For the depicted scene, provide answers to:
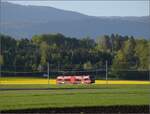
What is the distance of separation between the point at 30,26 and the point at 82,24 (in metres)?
28.0

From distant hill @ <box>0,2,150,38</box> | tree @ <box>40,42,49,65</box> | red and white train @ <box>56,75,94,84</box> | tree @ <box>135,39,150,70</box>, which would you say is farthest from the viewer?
distant hill @ <box>0,2,150,38</box>

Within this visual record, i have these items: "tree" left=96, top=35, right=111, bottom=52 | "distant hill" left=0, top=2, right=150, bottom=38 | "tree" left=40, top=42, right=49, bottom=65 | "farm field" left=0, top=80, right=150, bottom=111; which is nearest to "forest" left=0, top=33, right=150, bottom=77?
"tree" left=40, top=42, right=49, bottom=65

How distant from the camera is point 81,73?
173ft

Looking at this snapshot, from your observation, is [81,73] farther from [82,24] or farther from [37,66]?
[82,24]

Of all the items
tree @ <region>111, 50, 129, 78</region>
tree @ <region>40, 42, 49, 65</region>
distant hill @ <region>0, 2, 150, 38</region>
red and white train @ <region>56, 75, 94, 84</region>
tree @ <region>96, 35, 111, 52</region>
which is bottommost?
red and white train @ <region>56, 75, 94, 84</region>

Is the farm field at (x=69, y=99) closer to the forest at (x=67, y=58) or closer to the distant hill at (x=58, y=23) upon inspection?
the forest at (x=67, y=58)

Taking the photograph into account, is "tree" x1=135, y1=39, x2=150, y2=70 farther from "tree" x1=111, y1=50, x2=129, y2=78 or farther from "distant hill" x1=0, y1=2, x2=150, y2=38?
"distant hill" x1=0, y1=2, x2=150, y2=38

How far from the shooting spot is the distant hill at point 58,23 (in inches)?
5812

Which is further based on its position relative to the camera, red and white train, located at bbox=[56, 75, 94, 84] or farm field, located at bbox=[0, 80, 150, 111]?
red and white train, located at bbox=[56, 75, 94, 84]

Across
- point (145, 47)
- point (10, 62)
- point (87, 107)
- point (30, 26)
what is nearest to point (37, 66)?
point (10, 62)

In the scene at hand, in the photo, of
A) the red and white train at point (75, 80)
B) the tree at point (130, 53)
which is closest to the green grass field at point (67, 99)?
the red and white train at point (75, 80)

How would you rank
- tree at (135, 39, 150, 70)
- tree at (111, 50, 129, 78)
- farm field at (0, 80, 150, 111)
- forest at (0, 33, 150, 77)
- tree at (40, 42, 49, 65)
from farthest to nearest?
tree at (40, 42, 49, 65), tree at (135, 39, 150, 70), forest at (0, 33, 150, 77), tree at (111, 50, 129, 78), farm field at (0, 80, 150, 111)

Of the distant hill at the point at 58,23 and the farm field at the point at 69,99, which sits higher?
the distant hill at the point at 58,23

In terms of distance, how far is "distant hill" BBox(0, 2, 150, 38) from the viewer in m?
148
